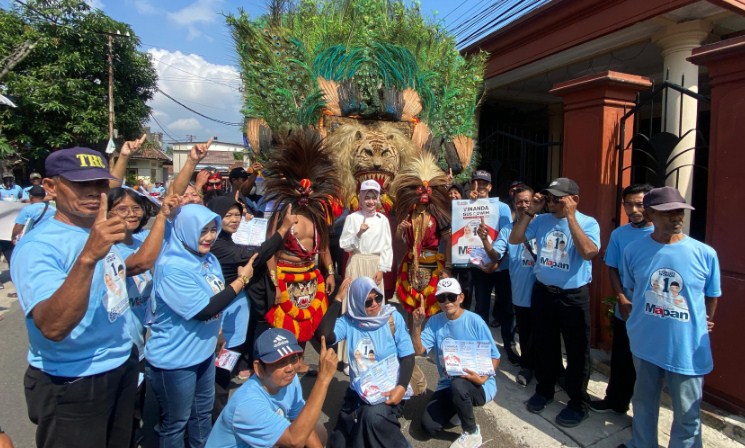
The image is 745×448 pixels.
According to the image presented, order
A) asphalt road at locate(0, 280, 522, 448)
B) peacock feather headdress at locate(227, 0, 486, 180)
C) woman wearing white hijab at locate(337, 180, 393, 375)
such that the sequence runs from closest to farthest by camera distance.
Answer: asphalt road at locate(0, 280, 522, 448), woman wearing white hijab at locate(337, 180, 393, 375), peacock feather headdress at locate(227, 0, 486, 180)

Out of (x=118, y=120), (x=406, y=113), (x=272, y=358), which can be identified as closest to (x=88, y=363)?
(x=272, y=358)

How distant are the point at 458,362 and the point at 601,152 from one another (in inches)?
93.2

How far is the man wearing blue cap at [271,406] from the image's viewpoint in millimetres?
1949

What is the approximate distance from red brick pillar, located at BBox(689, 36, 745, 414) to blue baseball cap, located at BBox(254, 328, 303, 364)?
2872mm

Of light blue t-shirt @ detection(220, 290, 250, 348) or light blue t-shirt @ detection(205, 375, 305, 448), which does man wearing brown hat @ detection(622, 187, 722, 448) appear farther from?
light blue t-shirt @ detection(220, 290, 250, 348)

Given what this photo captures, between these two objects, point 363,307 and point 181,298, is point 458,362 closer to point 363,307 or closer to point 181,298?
point 363,307

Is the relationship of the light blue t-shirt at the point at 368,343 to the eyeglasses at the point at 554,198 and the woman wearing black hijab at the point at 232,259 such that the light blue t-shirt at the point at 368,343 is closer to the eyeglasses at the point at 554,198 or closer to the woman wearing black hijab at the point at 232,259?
the woman wearing black hijab at the point at 232,259

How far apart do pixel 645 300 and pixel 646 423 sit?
0.76 meters

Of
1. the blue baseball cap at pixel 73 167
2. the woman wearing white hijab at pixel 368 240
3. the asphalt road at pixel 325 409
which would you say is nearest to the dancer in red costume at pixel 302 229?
the woman wearing white hijab at pixel 368 240

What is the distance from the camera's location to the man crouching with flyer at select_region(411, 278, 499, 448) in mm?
2828

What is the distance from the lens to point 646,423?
259cm

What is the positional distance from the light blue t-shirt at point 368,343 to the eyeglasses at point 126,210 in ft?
5.12

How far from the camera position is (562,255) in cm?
314

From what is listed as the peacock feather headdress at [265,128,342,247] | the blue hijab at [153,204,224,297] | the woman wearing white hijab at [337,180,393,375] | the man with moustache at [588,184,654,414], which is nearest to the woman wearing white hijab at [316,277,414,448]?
the woman wearing white hijab at [337,180,393,375]
